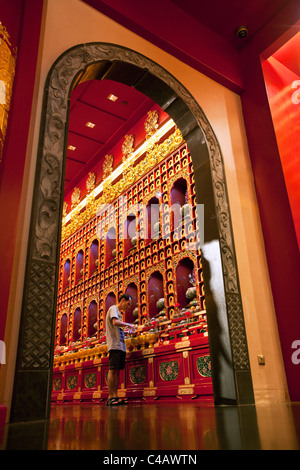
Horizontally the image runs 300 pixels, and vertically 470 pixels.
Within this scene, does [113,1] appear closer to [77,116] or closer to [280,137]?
[280,137]

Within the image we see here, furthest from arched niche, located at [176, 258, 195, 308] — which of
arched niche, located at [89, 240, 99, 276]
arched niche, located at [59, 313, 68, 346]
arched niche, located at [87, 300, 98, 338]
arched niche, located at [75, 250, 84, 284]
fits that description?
arched niche, located at [59, 313, 68, 346]

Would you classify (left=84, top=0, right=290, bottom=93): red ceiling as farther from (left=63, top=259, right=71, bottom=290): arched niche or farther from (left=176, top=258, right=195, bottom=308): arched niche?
(left=63, top=259, right=71, bottom=290): arched niche

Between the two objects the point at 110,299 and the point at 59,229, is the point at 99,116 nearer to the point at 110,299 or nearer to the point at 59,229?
the point at 110,299

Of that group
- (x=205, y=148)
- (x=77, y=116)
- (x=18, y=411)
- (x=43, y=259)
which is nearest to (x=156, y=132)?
(x=77, y=116)

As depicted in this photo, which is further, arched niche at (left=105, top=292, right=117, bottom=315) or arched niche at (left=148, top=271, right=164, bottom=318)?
arched niche at (left=105, top=292, right=117, bottom=315)

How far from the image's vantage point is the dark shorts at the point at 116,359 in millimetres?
4424

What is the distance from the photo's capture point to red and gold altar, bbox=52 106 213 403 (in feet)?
15.7

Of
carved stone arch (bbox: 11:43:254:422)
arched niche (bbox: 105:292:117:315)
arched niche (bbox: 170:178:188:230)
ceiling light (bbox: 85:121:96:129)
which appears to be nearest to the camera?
carved stone arch (bbox: 11:43:254:422)

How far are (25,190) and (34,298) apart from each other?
852 millimetres

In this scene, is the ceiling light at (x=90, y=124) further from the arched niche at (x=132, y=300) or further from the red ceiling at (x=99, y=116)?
the arched niche at (x=132, y=300)

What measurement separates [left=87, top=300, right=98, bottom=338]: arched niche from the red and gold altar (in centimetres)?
2

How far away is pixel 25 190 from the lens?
8.79 feet

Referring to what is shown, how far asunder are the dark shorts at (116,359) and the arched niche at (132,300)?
210 centimetres

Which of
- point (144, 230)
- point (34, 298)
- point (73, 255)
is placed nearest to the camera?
point (34, 298)
